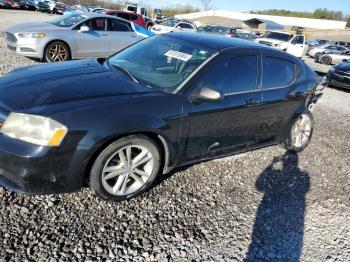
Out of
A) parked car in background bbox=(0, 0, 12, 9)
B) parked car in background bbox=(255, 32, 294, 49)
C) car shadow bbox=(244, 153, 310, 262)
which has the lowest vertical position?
car shadow bbox=(244, 153, 310, 262)

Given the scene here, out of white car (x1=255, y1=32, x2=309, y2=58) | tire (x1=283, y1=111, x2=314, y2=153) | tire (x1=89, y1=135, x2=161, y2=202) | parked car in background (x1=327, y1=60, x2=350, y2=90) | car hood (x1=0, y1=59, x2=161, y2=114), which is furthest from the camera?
white car (x1=255, y1=32, x2=309, y2=58)

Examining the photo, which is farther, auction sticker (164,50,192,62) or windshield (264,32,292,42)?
windshield (264,32,292,42)

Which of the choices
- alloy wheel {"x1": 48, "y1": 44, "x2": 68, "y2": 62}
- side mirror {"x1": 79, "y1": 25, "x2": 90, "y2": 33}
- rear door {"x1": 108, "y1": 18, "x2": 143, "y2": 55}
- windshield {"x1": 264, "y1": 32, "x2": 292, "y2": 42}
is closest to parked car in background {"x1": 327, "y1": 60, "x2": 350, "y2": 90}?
rear door {"x1": 108, "y1": 18, "x2": 143, "y2": 55}

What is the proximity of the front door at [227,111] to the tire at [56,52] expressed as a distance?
628 centimetres

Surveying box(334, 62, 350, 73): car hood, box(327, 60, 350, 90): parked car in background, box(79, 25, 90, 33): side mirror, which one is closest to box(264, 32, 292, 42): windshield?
box(334, 62, 350, 73): car hood

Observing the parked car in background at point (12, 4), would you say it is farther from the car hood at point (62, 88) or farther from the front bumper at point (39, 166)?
the front bumper at point (39, 166)

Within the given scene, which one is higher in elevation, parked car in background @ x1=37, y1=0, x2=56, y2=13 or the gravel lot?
parked car in background @ x1=37, y1=0, x2=56, y2=13

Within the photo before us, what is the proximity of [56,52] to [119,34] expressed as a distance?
82.0 inches

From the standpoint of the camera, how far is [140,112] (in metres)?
2.95

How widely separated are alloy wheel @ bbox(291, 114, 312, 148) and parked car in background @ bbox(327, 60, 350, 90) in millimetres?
6857

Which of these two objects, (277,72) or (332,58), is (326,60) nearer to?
(332,58)

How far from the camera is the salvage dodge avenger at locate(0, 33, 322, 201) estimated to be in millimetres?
2641

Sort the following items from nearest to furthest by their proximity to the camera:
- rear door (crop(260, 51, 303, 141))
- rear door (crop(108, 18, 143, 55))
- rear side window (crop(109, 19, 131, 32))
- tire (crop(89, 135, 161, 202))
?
tire (crop(89, 135, 161, 202)) → rear door (crop(260, 51, 303, 141)) → rear door (crop(108, 18, 143, 55)) → rear side window (crop(109, 19, 131, 32))

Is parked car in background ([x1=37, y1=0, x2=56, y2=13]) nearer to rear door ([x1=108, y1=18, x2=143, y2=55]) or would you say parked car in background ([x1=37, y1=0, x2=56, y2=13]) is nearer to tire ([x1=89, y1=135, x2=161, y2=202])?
rear door ([x1=108, y1=18, x2=143, y2=55])
